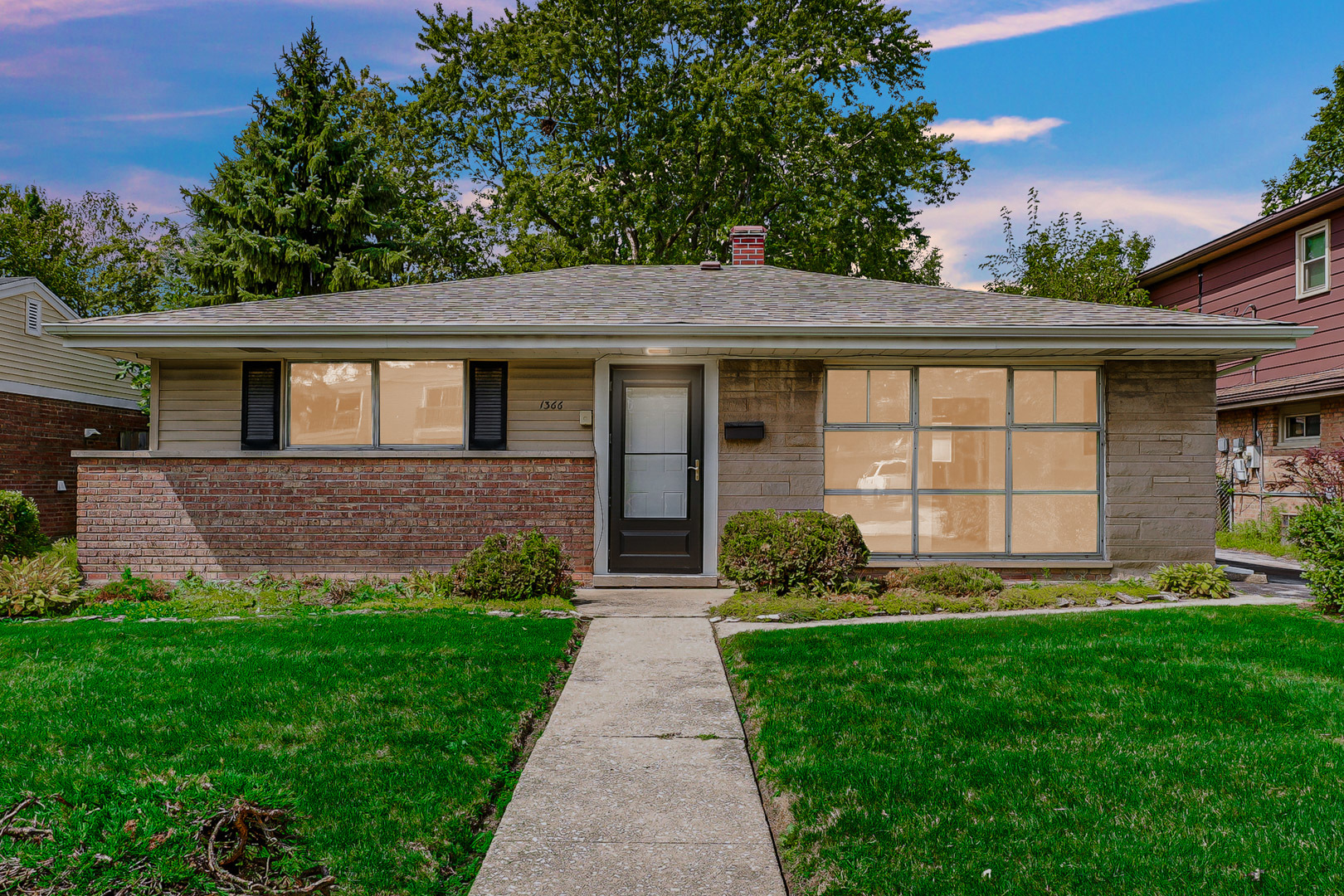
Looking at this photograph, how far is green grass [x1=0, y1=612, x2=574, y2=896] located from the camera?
2.40 metres

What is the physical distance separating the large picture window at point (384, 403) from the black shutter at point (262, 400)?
0.53 feet

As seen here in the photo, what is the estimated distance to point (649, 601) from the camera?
7.49 m

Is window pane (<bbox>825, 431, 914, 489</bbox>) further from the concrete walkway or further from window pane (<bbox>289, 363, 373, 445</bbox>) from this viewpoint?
window pane (<bbox>289, 363, 373, 445</bbox>)

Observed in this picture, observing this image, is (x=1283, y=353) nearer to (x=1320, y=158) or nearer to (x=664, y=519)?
(x=664, y=519)

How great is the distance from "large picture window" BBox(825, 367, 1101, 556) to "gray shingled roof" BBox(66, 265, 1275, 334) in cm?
67

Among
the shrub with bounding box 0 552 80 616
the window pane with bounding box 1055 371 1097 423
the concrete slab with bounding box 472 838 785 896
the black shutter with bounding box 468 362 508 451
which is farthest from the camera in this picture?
the black shutter with bounding box 468 362 508 451

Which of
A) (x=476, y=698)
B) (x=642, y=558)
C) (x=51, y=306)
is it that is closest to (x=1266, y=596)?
(x=642, y=558)

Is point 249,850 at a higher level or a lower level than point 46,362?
lower

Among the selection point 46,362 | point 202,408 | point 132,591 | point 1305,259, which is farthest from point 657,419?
point 1305,259

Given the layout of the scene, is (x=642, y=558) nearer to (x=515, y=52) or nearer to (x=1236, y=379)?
(x=1236, y=379)

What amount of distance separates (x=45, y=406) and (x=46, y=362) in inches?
33.5

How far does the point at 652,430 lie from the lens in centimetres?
848

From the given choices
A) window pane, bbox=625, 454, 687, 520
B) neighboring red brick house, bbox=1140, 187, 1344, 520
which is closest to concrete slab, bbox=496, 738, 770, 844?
window pane, bbox=625, 454, 687, 520

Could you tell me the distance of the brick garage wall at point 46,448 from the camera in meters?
13.4
